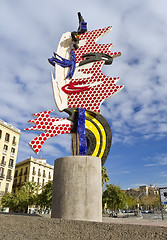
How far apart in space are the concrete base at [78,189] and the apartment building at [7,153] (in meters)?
31.8

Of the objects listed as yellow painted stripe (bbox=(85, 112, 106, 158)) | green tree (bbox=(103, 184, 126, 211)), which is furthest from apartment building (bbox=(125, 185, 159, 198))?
yellow painted stripe (bbox=(85, 112, 106, 158))

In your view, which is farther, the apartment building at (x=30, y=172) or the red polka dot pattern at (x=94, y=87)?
the apartment building at (x=30, y=172)

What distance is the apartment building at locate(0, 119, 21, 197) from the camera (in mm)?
36094

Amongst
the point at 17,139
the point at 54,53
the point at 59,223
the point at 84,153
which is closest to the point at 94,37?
the point at 54,53

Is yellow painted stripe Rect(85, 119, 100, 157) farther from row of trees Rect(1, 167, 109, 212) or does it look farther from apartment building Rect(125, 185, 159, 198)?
apartment building Rect(125, 185, 159, 198)

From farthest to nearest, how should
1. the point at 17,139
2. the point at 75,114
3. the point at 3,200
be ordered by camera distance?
the point at 17,139
the point at 3,200
the point at 75,114

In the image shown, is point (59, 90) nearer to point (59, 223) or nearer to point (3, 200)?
point (59, 223)

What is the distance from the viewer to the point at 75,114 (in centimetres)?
984

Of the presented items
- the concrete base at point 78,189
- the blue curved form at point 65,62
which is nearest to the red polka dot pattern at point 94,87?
the blue curved form at point 65,62

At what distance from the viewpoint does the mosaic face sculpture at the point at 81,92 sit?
9500 mm

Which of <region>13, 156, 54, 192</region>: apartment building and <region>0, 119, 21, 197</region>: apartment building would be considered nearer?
<region>0, 119, 21, 197</region>: apartment building

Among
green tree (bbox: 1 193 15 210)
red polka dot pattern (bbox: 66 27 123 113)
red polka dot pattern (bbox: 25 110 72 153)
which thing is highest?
red polka dot pattern (bbox: 66 27 123 113)

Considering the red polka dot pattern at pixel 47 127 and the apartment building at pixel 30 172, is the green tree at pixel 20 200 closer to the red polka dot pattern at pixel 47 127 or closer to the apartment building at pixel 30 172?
the apartment building at pixel 30 172

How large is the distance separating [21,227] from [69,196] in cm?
181
